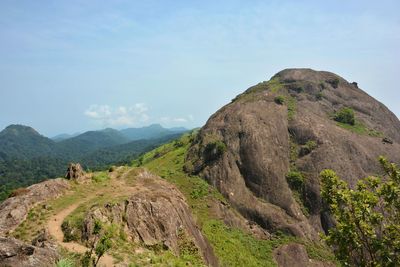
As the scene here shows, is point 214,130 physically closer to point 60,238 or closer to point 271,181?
point 271,181

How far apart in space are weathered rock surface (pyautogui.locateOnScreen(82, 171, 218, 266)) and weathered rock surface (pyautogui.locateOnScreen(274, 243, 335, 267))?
15.6 m

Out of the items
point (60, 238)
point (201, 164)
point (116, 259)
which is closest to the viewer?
point (116, 259)

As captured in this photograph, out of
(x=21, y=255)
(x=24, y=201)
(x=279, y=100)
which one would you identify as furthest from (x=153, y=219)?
(x=279, y=100)

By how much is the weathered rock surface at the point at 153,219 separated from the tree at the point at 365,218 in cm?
1675

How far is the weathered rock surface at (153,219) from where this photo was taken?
2922cm

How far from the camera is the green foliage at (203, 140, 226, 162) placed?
63.8 m

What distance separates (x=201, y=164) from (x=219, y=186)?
19.1 ft

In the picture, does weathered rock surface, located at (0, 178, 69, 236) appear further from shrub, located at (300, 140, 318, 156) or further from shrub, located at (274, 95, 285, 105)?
shrub, located at (274, 95, 285, 105)

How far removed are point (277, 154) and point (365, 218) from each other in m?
50.6

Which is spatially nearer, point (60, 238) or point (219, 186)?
point (60, 238)

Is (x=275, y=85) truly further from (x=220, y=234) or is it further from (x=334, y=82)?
(x=220, y=234)

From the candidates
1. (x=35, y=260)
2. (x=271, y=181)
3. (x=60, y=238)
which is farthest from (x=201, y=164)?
(x=35, y=260)

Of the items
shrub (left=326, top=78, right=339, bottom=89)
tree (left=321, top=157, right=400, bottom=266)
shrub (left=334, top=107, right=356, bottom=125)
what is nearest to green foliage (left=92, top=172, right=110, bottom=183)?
tree (left=321, top=157, right=400, bottom=266)

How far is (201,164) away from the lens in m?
64.2
